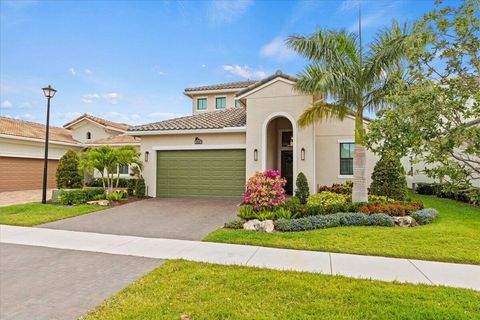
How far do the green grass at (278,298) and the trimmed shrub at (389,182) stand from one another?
28.2 ft

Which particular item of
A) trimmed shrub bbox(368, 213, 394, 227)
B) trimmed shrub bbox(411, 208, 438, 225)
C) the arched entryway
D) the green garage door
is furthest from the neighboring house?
trimmed shrub bbox(411, 208, 438, 225)

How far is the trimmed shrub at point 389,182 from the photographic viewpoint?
12469mm

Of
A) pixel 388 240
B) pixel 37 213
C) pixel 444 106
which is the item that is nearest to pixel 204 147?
pixel 37 213

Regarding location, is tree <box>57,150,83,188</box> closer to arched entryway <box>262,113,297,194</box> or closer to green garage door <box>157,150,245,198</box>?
green garage door <box>157,150,245,198</box>

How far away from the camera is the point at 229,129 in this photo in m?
15.0

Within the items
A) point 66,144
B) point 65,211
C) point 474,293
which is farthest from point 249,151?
point 66,144

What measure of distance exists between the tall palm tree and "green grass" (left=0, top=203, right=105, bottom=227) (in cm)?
1048

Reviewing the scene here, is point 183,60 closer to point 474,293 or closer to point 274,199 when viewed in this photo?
point 274,199

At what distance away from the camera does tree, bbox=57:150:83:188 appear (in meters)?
16.3

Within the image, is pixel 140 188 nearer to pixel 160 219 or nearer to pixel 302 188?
pixel 160 219

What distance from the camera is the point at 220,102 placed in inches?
1066

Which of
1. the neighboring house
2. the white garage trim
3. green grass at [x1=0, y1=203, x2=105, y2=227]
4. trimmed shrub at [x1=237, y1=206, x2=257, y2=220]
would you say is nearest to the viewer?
trimmed shrub at [x1=237, y1=206, x2=257, y2=220]

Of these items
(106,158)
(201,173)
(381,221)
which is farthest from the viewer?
(201,173)

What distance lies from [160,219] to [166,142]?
21.4 feet
